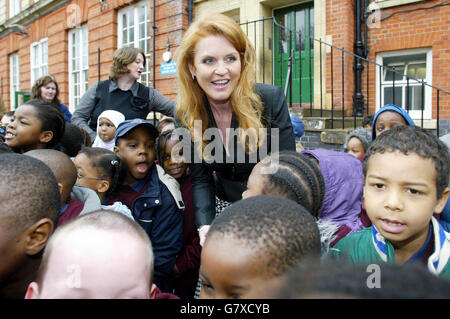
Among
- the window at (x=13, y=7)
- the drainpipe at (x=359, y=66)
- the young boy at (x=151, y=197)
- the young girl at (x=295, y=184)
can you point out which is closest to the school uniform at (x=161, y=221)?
the young boy at (x=151, y=197)

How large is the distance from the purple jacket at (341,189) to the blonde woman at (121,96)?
2.23 metres

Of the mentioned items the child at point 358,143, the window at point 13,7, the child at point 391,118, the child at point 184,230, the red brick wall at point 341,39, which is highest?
the window at point 13,7

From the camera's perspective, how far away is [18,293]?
49.1 inches

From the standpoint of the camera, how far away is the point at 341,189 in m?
1.87

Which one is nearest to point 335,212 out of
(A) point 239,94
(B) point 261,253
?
(A) point 239,94

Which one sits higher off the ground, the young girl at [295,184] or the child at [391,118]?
the child at [391,118]

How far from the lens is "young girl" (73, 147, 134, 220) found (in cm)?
238

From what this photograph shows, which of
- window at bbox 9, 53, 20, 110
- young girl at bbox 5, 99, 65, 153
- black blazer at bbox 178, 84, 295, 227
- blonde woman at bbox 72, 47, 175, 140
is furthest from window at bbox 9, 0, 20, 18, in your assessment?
black blazer at bbox 178, 84, 295, 227

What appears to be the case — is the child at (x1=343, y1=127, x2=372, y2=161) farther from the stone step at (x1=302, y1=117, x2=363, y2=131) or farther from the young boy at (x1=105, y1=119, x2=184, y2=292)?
the young boy at (x1=105, y1=119, x2=184, y2=292)

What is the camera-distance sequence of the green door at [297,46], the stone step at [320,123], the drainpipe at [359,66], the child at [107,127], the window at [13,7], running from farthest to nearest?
the window at [13,7]
the green door at [297,46]
the drainpipe at [359,66]
the stone step at [320,123]
the child at [107,127]

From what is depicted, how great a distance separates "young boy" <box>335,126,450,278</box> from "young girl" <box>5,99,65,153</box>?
221cm

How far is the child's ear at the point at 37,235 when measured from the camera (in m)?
1.21

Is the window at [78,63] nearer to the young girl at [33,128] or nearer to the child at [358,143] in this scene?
the young girl at [33,128]

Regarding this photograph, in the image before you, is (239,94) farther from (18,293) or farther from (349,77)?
(349,77)
